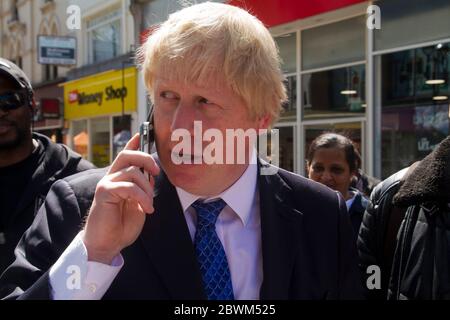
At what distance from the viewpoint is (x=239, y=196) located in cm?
139

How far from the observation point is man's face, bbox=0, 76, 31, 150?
238 cm

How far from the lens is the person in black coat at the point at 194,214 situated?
1109 millimetres

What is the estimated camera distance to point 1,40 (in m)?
20.0

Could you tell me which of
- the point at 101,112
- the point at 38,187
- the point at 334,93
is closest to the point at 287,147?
the point at 334,93

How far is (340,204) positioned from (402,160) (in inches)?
215

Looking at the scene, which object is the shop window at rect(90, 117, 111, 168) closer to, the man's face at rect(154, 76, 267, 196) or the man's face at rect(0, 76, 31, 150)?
the man's face at rect(0, 76, 31, 150)

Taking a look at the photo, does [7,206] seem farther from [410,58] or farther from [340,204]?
[410,58]

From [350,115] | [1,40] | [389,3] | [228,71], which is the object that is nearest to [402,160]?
[350,115]

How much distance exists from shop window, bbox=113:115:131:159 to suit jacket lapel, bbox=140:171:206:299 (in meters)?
9.75

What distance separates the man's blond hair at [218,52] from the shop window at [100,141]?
11.8 meters

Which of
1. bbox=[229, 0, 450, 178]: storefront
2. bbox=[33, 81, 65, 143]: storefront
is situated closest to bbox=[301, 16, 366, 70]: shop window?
bbox=[229, 0, 450, 178]: storefront

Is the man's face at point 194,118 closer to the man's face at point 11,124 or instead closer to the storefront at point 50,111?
the man's face at point 11,124

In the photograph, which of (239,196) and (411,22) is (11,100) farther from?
(411,22)

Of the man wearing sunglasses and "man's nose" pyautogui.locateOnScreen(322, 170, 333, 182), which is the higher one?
the man wearing sunglasses
